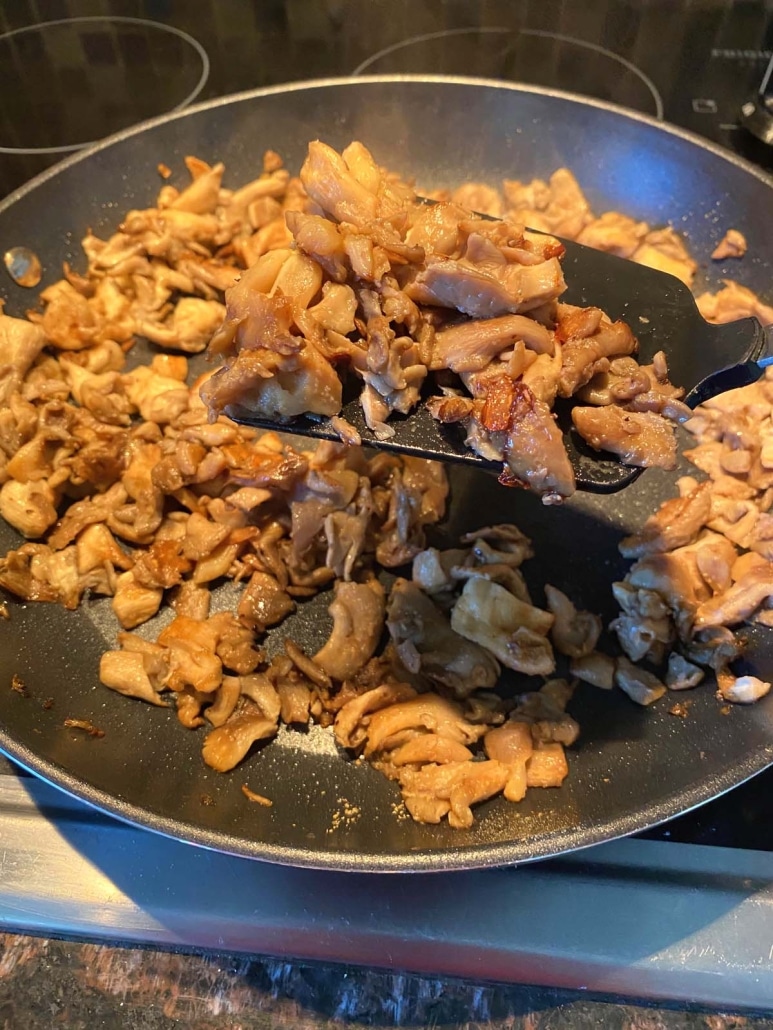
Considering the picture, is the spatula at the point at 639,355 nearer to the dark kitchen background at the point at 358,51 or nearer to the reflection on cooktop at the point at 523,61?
the dark kitchen background at the point at 358,51

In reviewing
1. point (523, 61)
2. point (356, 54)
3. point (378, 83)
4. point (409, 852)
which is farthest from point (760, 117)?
point (409, 852)

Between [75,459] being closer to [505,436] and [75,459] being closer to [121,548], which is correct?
[121,548]

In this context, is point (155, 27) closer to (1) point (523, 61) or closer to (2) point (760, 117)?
(1) point (523, 61)

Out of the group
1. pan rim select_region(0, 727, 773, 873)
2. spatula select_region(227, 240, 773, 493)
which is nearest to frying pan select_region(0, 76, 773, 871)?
pan rim select_region(0, 727, 773, 873)

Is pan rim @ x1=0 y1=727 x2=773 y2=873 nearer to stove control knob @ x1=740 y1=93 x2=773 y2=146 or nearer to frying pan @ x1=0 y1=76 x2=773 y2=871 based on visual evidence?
frying pan @ x1=0 y1=76 x2=773 y2=871

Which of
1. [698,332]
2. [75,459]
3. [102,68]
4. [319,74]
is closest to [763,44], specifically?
[319,74]
